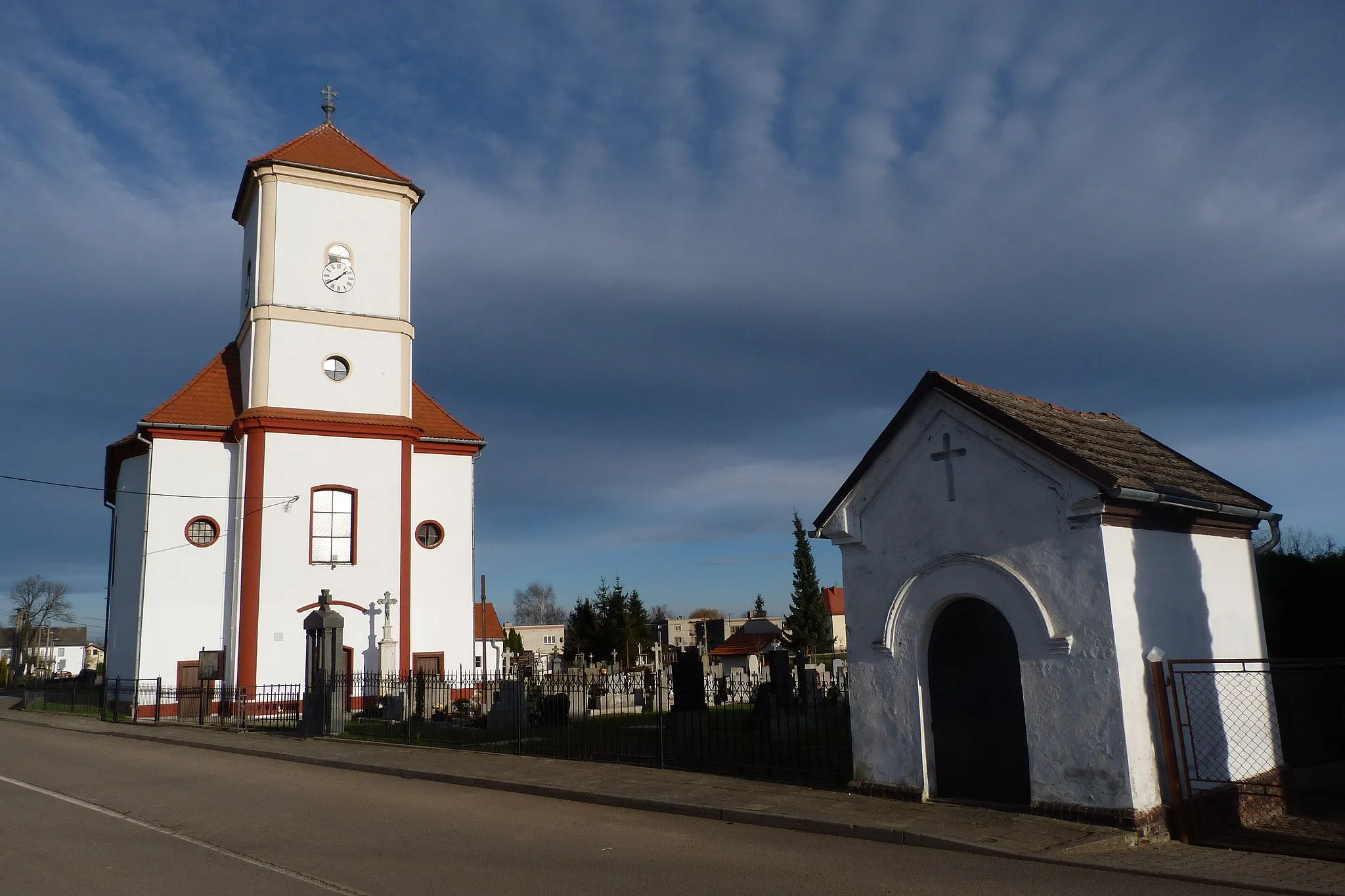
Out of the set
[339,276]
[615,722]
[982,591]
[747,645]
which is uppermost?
[339,276]

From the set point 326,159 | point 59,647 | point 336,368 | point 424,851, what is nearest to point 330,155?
Answer: point 326,159

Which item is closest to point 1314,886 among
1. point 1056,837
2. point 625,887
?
point 1056,837

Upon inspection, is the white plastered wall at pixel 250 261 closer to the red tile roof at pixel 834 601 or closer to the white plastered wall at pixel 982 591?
the white plastered wall at pixel 982 591

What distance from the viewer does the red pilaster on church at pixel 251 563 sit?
81.9 feet

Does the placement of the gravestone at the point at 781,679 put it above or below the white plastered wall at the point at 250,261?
below

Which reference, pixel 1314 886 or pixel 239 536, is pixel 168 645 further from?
pixel 1314 886

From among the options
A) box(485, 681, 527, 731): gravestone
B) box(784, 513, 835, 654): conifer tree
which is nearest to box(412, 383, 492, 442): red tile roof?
box(485, 681, 527, 731): gravestone

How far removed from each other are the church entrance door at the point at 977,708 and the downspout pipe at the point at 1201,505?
2.02 metres

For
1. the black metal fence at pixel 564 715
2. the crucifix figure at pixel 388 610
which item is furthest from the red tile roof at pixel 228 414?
the black metal fence at pixel 564 715

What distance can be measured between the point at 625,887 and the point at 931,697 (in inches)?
177

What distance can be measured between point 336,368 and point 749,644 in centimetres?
3137

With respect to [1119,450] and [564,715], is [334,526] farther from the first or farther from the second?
[1119,450]

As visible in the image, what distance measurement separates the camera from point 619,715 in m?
24.5

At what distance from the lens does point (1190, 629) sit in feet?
31.6
